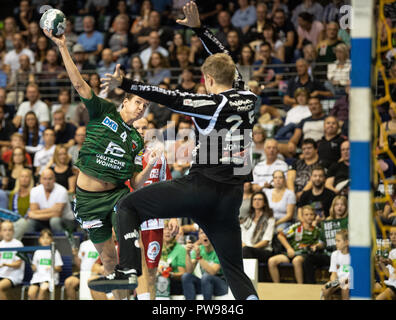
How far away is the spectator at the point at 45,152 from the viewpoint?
13.4m

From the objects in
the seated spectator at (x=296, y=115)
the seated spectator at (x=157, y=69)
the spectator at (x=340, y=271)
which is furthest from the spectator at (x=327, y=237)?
the seated spectator at (x=157, y=69)

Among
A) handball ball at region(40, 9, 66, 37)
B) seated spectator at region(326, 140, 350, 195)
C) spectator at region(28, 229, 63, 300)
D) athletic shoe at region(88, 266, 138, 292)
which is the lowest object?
spectator at region(28, 229, 63, 300)

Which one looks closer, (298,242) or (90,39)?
(298,242)

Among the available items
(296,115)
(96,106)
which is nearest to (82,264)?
(96,106)

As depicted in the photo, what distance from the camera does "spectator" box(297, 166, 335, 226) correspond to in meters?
10.8

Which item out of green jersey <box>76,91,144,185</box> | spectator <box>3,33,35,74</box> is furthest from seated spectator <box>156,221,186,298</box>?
spectator <box>3,33,35,74</box>

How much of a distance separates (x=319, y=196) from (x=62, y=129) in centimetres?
Answer: 566

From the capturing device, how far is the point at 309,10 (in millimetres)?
14586

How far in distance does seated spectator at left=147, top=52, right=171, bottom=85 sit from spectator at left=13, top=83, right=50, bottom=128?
2276mm

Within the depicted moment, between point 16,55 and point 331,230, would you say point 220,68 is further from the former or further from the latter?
point 16,55

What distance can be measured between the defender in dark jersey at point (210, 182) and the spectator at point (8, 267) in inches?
211

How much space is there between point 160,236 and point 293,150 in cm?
484

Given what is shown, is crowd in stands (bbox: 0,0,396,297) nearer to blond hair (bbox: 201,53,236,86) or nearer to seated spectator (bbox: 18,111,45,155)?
seated spectator (bbox: 18,111,45,155)

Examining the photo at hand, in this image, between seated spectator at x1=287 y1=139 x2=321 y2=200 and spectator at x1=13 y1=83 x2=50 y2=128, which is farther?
spectator at x1=13 y1=83 x2=50 y2=128
